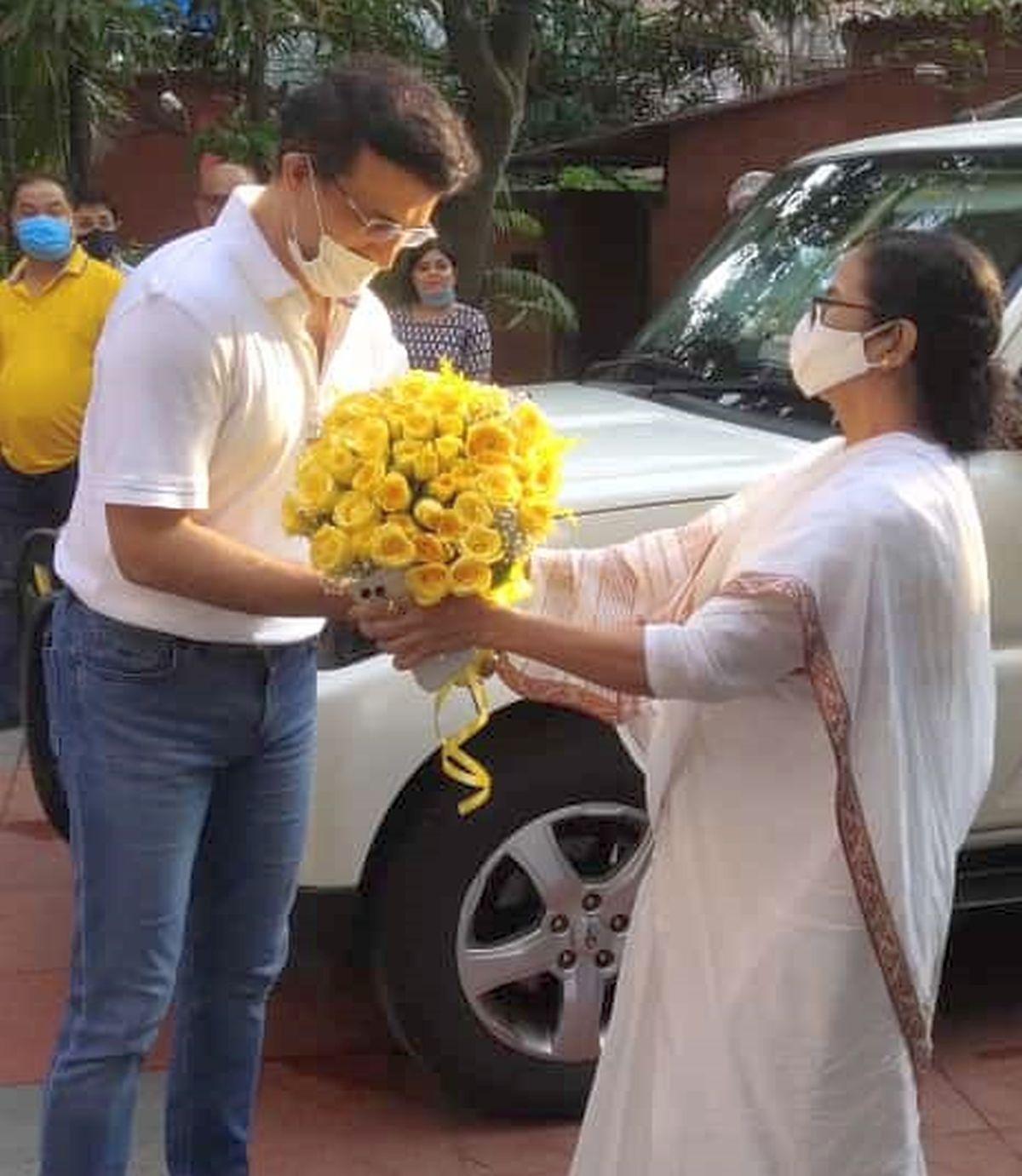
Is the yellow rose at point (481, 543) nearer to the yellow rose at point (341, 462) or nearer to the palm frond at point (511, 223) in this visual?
the yellow rose at point (341, 462)

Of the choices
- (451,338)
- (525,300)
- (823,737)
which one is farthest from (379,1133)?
(525,300)

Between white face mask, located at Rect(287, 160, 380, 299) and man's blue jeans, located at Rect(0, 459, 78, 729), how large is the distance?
412 centimetres

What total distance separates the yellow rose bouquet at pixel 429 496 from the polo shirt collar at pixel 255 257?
0.21 metres

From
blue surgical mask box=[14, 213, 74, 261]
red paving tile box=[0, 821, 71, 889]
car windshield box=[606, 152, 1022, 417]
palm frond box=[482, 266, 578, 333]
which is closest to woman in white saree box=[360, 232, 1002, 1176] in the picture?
car windshield box=[606, 152, 1022, 417]

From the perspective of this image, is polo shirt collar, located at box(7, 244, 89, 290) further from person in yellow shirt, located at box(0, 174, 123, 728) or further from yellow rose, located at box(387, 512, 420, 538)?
yellow rose, located at box(387, 512, 420, 538)

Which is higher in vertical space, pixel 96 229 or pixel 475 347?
pixel 96 229

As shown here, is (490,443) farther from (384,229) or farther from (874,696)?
(874,696)

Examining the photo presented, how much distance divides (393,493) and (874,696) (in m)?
0.69

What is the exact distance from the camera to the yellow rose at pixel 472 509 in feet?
7.87

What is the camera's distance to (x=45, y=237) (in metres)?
6.45

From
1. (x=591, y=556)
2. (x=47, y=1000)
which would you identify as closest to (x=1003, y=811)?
(x=591, y=556)

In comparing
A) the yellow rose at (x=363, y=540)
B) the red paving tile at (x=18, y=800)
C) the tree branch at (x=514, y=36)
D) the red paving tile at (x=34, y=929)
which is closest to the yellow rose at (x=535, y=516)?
the yellow rose at (x=363, y=540)

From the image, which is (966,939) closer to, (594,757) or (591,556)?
(594,757)

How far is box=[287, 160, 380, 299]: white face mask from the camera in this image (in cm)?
266
